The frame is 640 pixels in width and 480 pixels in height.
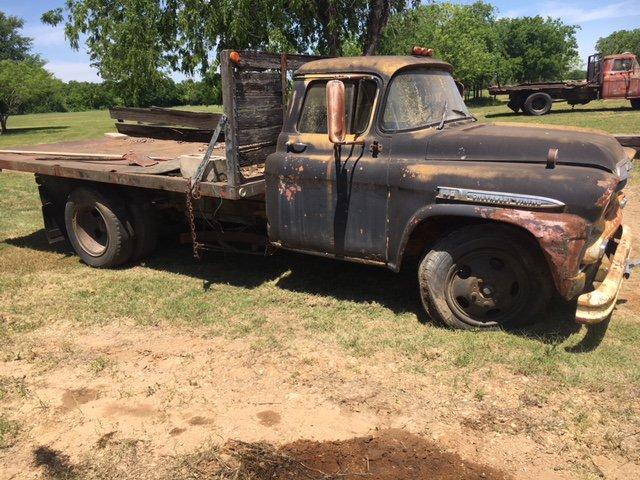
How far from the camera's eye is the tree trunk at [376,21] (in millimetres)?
13156

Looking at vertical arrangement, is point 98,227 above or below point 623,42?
below

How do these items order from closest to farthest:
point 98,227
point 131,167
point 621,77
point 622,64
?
point 131,167 < point 98,227 < point 621,77 < point 622,64

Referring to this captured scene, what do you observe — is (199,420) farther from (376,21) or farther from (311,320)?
(376,21)

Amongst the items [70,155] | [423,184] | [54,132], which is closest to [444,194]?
[423,184]

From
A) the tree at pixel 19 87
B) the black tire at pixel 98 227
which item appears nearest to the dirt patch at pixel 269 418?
the black tire at pixel 98 227

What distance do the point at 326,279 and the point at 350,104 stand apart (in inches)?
74.6

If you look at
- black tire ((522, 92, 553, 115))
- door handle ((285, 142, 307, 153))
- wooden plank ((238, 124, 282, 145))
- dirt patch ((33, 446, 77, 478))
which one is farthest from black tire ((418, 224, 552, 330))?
black tire ((522, 92, 553, 115))

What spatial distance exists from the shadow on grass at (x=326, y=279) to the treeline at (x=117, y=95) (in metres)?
8.17

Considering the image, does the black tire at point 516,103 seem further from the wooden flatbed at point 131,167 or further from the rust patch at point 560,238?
the rust patch at point 560,238

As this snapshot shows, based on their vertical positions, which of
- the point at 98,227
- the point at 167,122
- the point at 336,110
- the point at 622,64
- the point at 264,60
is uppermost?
the point at 622,64

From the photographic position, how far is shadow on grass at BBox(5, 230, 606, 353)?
4.49m

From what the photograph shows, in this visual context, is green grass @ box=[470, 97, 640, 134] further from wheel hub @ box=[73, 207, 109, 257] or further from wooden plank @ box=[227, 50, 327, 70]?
wheel hub @ box=[73, 207, 109, 257]

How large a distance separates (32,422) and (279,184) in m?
2.60

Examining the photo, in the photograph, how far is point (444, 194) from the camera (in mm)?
4266
